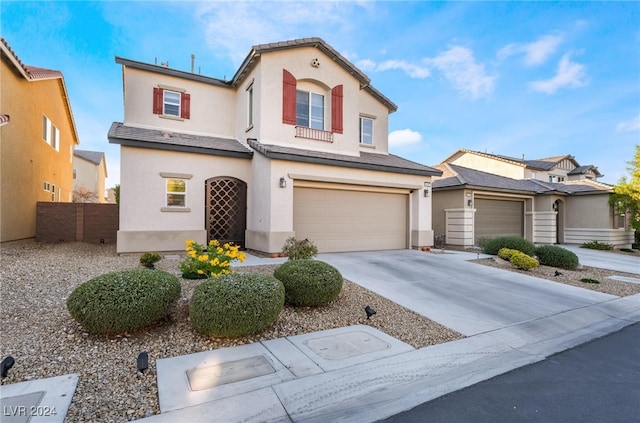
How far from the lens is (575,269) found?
1044cm

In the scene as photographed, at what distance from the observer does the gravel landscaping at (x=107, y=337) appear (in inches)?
117

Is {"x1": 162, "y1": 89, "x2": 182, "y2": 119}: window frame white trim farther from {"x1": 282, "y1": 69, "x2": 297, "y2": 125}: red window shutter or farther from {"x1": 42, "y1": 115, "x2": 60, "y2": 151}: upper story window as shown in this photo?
{"x1": 42, "y1": 115, "x2": 60, "y2": 151}: upper story window

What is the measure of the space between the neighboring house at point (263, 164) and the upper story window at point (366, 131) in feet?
6.14

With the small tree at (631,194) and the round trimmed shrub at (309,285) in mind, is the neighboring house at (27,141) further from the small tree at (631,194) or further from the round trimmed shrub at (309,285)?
the small tree at (631,194)

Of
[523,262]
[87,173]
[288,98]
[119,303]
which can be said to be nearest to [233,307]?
[119,303]

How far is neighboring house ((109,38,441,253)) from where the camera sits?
10.5m

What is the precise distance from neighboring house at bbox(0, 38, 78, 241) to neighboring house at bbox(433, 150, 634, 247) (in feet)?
56.5

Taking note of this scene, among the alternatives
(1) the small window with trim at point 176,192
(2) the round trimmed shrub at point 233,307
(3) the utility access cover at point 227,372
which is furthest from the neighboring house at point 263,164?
(3) the utility access cover at point 227,372

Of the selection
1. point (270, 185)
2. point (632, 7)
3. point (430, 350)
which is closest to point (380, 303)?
point (430, 350)

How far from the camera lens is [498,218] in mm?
16828

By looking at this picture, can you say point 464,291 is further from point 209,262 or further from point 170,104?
point 170,104

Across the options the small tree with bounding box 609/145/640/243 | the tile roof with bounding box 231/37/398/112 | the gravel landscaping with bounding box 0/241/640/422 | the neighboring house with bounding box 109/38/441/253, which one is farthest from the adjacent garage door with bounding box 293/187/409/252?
the small tree with bounding box 609/145/640/243

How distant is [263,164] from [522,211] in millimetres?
15409

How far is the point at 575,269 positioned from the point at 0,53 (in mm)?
20281
